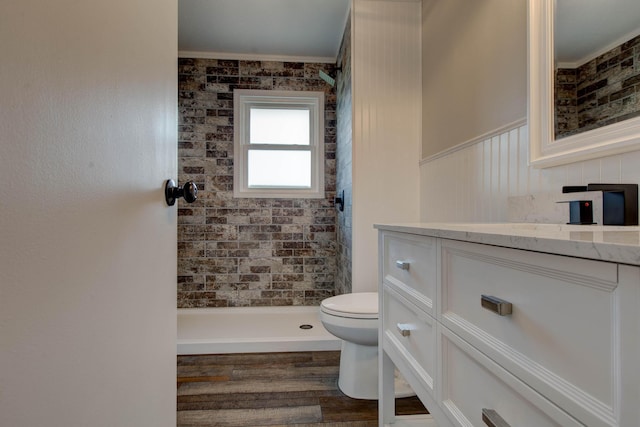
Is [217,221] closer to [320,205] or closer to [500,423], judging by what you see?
[320,205]

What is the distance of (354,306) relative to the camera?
1666 mm

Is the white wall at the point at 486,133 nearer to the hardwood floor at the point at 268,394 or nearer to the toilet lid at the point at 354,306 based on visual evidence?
the toilet lid at the point at 354,306

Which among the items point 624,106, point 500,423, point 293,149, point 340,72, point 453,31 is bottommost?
point 500,423

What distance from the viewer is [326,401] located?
166 cm

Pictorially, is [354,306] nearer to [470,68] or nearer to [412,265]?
[412,265]

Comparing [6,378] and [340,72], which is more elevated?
[340,72]

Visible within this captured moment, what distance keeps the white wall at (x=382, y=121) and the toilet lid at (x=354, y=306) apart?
0.43 metres

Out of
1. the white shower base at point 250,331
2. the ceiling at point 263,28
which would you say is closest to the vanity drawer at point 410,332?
the white shower base at point 250,331

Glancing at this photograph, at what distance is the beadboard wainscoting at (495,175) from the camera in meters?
0.93

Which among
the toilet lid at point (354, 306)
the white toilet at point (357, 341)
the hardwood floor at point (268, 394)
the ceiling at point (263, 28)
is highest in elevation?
the ceiling at point (263, 28)

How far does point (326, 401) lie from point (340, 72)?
8.32 ft

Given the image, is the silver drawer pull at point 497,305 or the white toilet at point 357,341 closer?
the silver drawer pull at point 497,305

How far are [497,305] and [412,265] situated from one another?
0.39 m

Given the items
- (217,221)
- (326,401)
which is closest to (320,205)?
(217,221)
